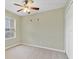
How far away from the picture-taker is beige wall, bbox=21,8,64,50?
5.15 meters

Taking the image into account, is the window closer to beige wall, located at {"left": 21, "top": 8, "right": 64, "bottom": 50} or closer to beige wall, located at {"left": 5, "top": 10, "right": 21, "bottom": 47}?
beige wall, located at {"left": 5, "top": 10, "right": 21, "bottom": 47}

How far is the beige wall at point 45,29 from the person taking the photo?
16.9 feet

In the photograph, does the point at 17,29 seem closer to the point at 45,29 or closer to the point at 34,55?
the point at 45,29

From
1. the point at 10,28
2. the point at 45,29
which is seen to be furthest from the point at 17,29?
the point at 45,29

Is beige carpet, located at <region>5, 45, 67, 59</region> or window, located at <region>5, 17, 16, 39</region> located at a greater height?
window, located at <region>5, 17, 16, 39</region>

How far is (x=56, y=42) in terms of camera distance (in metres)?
5.26

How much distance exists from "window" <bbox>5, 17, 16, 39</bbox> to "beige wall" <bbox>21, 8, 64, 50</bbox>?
30.0 inches

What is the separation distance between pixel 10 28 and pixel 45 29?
2427mm

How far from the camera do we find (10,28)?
20.1 ft

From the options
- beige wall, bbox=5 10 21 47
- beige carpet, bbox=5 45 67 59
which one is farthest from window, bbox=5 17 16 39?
beige carpet, bbox=5 45 67 59

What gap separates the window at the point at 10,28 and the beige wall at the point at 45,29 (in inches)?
30.0

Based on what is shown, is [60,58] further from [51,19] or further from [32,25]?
[32,25]

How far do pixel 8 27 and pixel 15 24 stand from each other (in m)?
0.71
